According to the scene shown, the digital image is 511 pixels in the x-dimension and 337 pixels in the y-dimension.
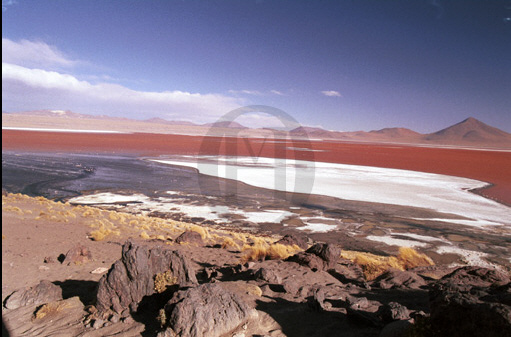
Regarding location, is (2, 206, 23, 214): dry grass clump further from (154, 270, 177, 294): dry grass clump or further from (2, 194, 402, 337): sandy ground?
(154, 270, 177, 294): dry grass clump

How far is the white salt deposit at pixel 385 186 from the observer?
792 inches

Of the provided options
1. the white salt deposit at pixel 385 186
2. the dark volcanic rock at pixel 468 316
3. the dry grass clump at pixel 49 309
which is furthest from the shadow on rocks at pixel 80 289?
the white salt deposit at pixel 385 186

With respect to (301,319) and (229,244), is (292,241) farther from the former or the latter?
(301,319)

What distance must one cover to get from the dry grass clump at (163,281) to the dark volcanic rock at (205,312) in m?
1.04

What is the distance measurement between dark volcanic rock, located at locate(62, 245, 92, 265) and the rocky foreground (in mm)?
181

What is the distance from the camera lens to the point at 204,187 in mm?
24656

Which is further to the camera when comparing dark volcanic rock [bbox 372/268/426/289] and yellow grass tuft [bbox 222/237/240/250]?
yellow grass tuft [bbox 222/237/240/250]

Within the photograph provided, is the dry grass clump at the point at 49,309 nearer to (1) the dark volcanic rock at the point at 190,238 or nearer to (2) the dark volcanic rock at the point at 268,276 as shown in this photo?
(2) the dark volcanic rock at the point at 268,276

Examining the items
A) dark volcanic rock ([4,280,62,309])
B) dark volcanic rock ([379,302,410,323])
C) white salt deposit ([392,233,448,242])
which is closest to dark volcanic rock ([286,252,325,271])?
dark volcanic rock ([379,302,410,323])

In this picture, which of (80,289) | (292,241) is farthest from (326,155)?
(80,289)

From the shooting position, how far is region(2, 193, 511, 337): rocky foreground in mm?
4533

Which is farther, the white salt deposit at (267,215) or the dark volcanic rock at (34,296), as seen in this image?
the white salt deposit at (267,215)

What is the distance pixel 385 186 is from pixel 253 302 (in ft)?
78.7

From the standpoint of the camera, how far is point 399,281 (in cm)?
827
